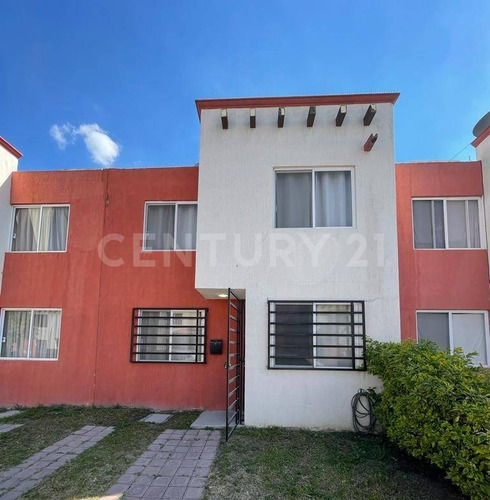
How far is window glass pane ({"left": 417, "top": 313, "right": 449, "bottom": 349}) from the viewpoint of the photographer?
8.53 m

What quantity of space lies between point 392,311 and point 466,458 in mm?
3727

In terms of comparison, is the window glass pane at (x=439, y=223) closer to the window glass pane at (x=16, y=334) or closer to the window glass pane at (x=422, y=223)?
the window glass pane at (x=422, y=223)

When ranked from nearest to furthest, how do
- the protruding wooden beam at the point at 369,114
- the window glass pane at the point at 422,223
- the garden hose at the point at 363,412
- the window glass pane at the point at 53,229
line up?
1. the garden hose at the point at 363,412
2. the protruding wooden beam at the point at 369,114
3. the window glass pane at the point at 422,223
4. the window glass pane at the point at 53,229

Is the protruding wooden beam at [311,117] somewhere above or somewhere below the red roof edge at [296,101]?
below

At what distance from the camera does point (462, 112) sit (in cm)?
1287

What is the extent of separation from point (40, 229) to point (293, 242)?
6.64 meters

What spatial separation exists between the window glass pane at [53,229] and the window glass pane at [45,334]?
1.66 meters

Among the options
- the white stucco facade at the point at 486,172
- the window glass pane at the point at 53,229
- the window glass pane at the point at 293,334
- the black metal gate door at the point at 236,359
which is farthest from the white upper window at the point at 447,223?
the window glass pane at the point at 53,229

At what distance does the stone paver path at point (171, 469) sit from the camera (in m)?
4.56

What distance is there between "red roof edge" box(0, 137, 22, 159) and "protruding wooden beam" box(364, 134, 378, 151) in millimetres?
8605

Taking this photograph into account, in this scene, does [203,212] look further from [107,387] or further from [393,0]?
[393,0]

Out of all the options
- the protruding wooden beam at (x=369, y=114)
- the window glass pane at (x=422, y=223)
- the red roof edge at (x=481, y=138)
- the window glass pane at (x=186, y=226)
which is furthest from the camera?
the window glass pane at (x=186, y=226)

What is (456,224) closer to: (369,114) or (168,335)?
(369,114)

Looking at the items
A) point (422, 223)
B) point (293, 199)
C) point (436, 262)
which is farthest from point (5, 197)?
point (436, 262)
